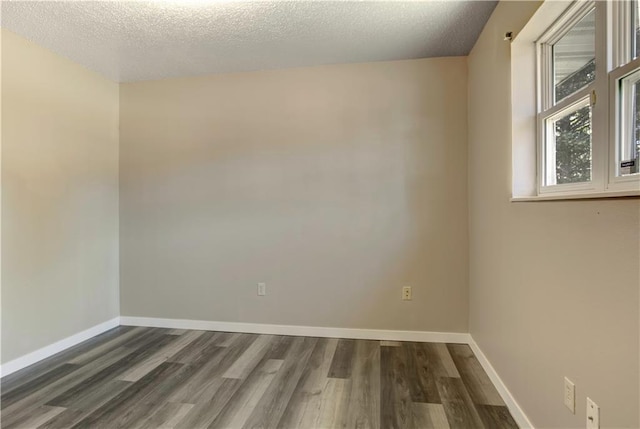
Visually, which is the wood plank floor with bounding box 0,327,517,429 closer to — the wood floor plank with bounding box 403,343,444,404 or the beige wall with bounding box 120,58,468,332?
the wood floor plank with bounding box 403,343,444,404

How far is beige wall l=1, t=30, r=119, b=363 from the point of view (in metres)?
2.21

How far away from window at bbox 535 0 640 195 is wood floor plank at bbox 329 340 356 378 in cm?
171

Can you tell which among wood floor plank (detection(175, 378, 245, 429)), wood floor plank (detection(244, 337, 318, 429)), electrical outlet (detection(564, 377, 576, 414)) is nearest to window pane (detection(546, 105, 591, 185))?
electrical outlet (detection(564, 377, 576, 414))

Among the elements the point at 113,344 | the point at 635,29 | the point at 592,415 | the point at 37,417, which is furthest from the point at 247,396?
the point at 635,29

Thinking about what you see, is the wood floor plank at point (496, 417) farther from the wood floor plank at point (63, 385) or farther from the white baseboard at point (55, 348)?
the white baseboard at point (55, 348)

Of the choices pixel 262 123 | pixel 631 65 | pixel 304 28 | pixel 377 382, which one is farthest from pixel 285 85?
pixel 377 382

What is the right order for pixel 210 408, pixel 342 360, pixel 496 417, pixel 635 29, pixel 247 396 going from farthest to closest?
pixel 342 360
pixel 247 396
pixel 210 408
pixel 496 417
pixel 635 29

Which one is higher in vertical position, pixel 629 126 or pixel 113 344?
pixel 629 126

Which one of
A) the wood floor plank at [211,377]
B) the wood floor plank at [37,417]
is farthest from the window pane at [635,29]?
the wood floor plank at [37,417]

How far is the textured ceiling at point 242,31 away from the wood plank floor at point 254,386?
2.47 metres

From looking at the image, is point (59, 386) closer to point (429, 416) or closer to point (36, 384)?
point (36, 384)

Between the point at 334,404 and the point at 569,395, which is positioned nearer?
the point at 569,395

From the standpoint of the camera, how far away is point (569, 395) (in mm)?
1203

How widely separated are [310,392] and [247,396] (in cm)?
39
